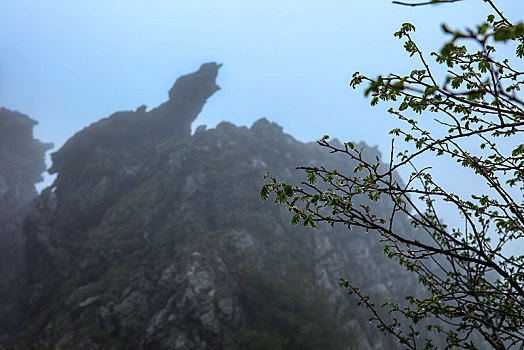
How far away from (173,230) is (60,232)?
1650 centimetres

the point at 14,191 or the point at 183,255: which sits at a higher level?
the point at 14,191

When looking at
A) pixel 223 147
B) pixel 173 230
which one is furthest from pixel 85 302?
pixel 223 147

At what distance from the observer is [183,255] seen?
28578 millimetres

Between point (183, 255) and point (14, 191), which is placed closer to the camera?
point (183, 255)

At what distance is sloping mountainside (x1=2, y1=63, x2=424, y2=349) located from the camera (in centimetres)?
2281

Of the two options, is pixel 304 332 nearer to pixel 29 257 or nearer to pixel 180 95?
pixel 29 257

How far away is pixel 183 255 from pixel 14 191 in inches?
2157

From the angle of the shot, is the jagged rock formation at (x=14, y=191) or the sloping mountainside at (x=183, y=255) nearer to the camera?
the sloping mountainside at (x=183, y=255)

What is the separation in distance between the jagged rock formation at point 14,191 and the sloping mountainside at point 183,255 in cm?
267

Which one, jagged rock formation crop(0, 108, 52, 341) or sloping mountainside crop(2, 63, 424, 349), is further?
jagged rock formation crop(0, 108, 52, 341)

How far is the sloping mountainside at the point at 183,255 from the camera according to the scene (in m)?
22.8

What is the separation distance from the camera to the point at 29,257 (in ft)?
117

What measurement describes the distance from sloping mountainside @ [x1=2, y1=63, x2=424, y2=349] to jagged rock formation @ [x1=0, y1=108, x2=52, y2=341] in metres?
2.67

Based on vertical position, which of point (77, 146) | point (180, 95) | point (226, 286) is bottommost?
point (226, 286)
